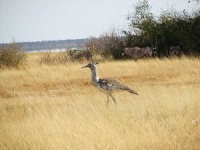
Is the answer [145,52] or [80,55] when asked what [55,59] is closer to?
[80,55]

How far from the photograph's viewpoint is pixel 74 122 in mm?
5781

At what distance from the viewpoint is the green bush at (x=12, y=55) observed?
795 inches

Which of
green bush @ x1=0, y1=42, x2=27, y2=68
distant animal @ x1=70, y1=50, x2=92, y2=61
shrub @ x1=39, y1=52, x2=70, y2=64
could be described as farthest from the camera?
distant animal @ x1=70, y1=50, x2=92, y2=61

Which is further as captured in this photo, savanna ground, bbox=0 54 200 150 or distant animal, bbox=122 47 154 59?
distant animal, bbox=122 47 154 59

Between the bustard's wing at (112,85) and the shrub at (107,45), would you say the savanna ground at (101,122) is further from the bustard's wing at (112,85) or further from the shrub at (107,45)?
the shrub at (107,45)

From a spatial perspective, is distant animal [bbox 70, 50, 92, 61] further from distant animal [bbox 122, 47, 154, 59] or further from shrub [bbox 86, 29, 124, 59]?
distant animal [bbox 122, 47, 154, 59]

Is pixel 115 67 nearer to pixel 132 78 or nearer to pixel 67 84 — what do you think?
pixel 132 78

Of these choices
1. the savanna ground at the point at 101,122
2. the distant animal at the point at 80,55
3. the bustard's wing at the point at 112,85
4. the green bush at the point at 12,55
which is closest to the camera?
the savanna ground at the point at 101,122

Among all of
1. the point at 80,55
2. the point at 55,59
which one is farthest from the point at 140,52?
the point at 55,59

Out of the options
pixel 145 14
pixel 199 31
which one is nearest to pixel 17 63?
pixel 145 14

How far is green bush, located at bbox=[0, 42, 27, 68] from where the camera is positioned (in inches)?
795

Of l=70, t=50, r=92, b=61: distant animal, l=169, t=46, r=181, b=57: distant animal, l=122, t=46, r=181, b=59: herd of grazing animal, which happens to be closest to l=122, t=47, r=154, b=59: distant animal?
l=122, t=46, r=181, b=59: herd of grazing animal

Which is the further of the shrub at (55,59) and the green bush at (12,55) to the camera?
the shrub at (55,59)

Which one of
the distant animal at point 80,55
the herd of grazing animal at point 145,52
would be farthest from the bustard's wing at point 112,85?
the distant animal at point 80,55
